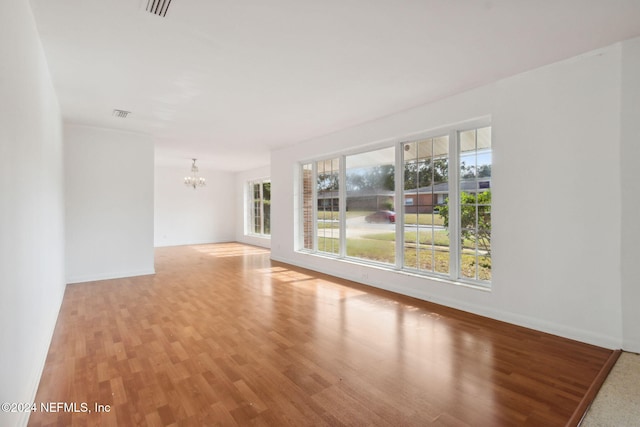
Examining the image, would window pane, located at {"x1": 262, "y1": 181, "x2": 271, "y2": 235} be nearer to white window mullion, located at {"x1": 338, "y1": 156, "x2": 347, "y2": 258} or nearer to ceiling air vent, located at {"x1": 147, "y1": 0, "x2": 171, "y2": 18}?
white window mullion, located at {"x1": 338, "y1": 156, "x2": 347, "y2": 258}

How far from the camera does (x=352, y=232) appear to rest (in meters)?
5.79

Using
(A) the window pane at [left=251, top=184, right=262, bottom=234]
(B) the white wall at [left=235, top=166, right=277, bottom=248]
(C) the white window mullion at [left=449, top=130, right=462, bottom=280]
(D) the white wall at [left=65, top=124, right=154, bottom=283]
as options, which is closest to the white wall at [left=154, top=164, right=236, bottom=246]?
(B) the white wall at [left=235, top=166, right=277, bottom=248]

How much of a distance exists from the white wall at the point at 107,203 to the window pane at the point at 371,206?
397 cm

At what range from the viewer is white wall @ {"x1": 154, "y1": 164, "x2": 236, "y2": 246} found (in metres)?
10.4

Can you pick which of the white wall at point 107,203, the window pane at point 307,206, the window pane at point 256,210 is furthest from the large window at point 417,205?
the window pane at point 256,210

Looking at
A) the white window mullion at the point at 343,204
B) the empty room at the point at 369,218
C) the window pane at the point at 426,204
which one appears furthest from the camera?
the white window mullion at the point at 343,204

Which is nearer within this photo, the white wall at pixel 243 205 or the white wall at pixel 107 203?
the white wall at pixel 107 203

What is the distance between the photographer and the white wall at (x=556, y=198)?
2811 mm

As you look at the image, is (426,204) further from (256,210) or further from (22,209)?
(256,210)

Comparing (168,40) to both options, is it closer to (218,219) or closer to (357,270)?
(357,270)

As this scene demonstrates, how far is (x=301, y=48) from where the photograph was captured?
278 cm

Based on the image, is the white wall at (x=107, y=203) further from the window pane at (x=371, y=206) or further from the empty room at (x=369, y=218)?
the window pane at (x=371, y=206)

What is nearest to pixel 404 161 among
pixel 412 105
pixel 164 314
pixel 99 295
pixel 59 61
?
pixel 412 105

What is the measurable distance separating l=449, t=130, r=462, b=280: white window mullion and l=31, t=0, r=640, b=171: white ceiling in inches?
28.9
